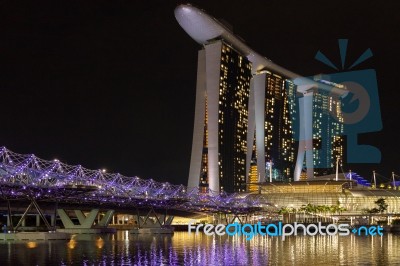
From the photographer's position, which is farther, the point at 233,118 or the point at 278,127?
the point at 278,127

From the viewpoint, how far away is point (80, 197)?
83.9 metres

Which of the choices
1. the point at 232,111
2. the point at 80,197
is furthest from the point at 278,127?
the point at 80,197

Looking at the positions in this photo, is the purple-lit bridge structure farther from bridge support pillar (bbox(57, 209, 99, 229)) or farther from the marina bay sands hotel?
the marina bay sands hotel

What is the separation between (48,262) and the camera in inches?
1479

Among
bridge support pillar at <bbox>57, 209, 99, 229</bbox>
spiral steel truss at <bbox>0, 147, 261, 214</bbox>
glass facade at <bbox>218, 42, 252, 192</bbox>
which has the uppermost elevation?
glass facade at <bbox>218, 42, 252, 192</bbox>

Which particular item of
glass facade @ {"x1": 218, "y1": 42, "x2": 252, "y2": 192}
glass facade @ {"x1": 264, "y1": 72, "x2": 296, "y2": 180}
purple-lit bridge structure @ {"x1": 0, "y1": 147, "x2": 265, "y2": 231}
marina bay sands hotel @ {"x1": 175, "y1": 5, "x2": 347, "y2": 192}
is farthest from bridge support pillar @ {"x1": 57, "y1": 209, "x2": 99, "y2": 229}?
glass facade @ {"x1": 264, "y1": 72, "x2": 296, "y2": 180}

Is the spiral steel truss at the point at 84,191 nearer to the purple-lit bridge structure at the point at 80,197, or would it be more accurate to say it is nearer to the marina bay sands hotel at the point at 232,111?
the purple-lit bridge structure at the point at 80,197

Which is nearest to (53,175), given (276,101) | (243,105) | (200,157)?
(200,157)

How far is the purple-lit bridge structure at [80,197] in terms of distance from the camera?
2766 inches

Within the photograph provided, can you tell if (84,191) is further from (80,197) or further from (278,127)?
(278,127)

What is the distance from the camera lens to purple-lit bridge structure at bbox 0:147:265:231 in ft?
230

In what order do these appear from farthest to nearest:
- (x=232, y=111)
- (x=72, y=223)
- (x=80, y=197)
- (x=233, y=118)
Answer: (x=233, y=118)
(x=232, y=111)
(x=72, y=223)
(x=80, y=197)

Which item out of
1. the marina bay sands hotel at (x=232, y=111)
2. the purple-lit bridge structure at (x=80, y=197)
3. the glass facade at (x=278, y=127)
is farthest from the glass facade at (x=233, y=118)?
the purple-lit bridge structure at (x=80, y=197)

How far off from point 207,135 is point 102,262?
116 meters
